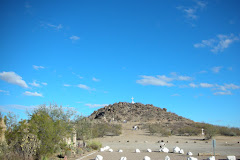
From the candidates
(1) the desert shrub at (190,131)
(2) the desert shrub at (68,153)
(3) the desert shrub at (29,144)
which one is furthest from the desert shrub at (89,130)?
(1) the desert shrub at (190,131)

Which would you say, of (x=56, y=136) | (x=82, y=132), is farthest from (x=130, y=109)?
(x=56, y=136)

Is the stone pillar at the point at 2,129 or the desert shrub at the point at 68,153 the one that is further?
the desert shrub at the point at 68,153

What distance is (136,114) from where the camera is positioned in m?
80.9

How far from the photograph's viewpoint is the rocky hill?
246ft

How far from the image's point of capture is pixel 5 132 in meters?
14.7

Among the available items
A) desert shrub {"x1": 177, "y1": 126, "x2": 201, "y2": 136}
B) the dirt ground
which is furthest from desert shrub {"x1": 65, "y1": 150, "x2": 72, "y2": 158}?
desert shrub {"x1": 177, "y1": 126, "x2": 201, "y2": 136}

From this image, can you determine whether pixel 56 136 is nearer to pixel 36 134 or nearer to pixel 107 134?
pixel 36 134

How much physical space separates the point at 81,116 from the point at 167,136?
2110cm

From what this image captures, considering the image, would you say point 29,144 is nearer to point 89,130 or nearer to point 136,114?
point 89,130

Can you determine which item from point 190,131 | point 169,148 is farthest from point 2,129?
point 190,131

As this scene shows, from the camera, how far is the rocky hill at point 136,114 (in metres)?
75.1

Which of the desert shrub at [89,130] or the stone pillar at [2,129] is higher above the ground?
the stone pillar at [2,129]

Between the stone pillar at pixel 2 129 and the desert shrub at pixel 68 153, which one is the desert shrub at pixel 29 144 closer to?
the stone pillar at pixel 2 129

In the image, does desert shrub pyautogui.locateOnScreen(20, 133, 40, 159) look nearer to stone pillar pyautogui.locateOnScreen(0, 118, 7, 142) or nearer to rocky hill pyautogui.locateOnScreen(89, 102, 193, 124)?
stone pillar pyautogui.locateOnScreen(0, 118, 7, 142)
